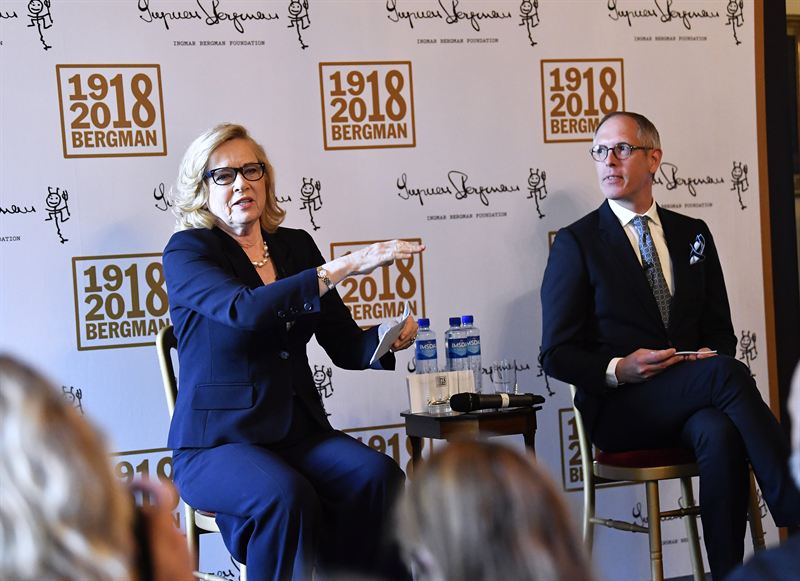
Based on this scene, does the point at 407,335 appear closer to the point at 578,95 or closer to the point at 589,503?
the point at 589,503

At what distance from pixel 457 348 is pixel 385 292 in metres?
0.43

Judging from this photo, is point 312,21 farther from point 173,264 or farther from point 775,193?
point 775,193

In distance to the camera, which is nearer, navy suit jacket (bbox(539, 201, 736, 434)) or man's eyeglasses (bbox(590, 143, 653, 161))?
navy suit jacket (bbox(539, 201, 736, 434))

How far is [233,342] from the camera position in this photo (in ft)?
10.2

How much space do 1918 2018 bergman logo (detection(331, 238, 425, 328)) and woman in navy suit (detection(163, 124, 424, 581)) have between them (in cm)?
72

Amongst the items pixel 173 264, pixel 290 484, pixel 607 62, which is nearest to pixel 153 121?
pixel 173 264

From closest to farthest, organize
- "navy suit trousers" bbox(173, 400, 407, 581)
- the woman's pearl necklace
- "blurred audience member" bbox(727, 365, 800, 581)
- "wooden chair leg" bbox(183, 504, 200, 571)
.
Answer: "blurred audience member" bbox(727, 365, 800, 581) → "navy suit trousers" bbox(173, 400, 407, 581) → "wooden chair leg" bbox(183, 504, 200, 571) → the woman's pearl necklace

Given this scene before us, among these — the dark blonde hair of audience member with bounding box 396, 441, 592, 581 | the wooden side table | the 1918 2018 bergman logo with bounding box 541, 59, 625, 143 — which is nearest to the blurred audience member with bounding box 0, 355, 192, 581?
the dark blonde hair of audience member with bounding box 396, 441, 592, 581

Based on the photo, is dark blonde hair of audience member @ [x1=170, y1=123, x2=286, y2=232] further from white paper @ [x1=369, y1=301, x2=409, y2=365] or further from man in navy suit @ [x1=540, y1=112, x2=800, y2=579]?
man in navy suit @ [x1=540, y1=112, x2=800, y2=579]

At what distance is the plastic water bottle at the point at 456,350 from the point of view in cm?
383

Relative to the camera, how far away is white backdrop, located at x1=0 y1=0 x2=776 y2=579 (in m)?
3.68

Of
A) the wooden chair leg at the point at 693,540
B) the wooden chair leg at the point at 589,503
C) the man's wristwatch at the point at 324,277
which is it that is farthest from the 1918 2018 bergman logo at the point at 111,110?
the wooden chair leg at the point at 693,540

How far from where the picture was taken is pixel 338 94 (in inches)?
158

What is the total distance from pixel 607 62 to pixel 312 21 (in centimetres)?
126
